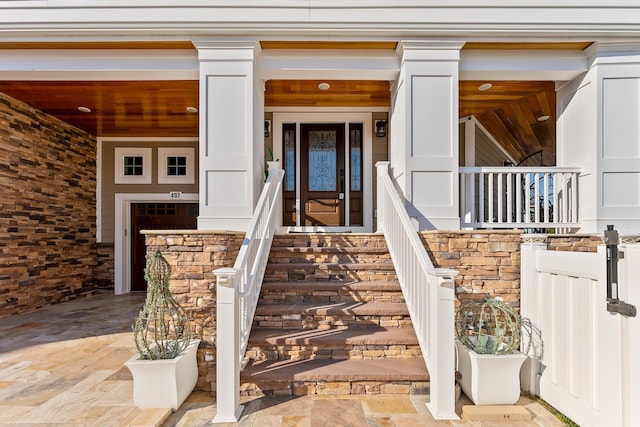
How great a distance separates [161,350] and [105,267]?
5101mm

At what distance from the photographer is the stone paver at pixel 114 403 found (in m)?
2.23

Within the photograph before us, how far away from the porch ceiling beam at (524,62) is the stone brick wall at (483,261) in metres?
2.06

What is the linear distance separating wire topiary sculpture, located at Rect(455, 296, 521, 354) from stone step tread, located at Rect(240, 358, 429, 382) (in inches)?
16.5

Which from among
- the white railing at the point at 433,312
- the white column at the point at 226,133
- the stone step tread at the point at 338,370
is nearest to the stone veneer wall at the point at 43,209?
the white column at the point at 226,133

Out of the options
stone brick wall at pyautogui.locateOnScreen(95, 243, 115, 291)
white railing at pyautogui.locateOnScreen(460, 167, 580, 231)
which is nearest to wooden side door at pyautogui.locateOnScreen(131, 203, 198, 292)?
stone brick wall at pyautogui.locateOnScreen(95, 243, 115, 291)

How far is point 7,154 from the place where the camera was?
4875 mm

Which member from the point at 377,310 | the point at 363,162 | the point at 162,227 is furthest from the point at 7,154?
the point at 377,310

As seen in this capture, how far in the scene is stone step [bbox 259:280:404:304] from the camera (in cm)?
324

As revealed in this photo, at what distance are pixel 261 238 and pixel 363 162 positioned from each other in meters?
2.85

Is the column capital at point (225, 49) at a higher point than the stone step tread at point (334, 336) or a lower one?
higher

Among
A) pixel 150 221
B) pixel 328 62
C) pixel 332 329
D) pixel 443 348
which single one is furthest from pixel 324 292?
pixel 150 221

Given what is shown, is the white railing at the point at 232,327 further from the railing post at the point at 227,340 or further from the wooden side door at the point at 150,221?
the wooden side door at the point at 150,221

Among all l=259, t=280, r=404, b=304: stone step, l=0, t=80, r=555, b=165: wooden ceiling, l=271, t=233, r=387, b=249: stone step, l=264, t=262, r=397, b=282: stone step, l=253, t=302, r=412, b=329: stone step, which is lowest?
l=253, t=302, r=412, b=329: stone step

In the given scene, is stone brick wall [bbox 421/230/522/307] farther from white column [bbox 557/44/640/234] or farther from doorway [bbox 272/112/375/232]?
doorway [bbox 272/112/375/232]
